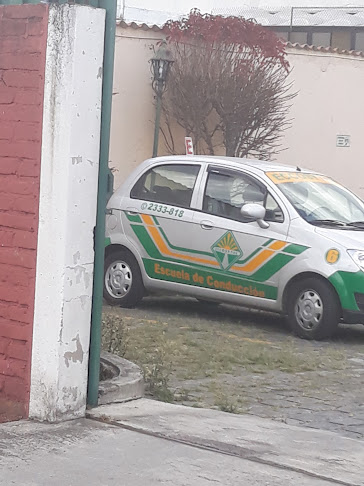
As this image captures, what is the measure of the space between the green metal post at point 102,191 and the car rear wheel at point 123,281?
16.9 feet

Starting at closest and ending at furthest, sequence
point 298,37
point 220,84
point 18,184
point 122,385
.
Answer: point 18,184 → point 122,385 → point 220,84 → point 298,37

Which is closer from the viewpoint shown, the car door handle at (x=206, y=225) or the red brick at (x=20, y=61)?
the red brick at (x=20, y=61)

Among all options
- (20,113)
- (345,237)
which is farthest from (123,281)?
(20,113)

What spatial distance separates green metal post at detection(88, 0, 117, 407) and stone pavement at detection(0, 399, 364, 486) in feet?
0.94

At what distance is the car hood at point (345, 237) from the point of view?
982 cm

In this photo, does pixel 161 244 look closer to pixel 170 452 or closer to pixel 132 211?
pixel 132 211

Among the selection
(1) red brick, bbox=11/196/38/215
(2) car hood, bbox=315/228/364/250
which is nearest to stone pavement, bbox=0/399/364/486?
(1) red brick, bbox=11/196/38/215

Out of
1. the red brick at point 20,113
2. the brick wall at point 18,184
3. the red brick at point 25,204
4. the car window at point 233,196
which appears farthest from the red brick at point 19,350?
the car window at point 233,196

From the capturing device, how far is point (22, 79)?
5.89 m

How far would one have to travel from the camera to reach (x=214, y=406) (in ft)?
22.1

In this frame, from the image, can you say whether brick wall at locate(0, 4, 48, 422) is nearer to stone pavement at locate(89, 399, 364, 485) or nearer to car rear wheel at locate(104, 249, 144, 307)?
stone pavement at locate(89, 399, 364, 485)

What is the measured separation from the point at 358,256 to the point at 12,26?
484cm

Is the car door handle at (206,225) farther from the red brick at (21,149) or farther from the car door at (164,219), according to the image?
the red brick at (21,149)

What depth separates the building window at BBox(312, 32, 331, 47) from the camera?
26.6m
